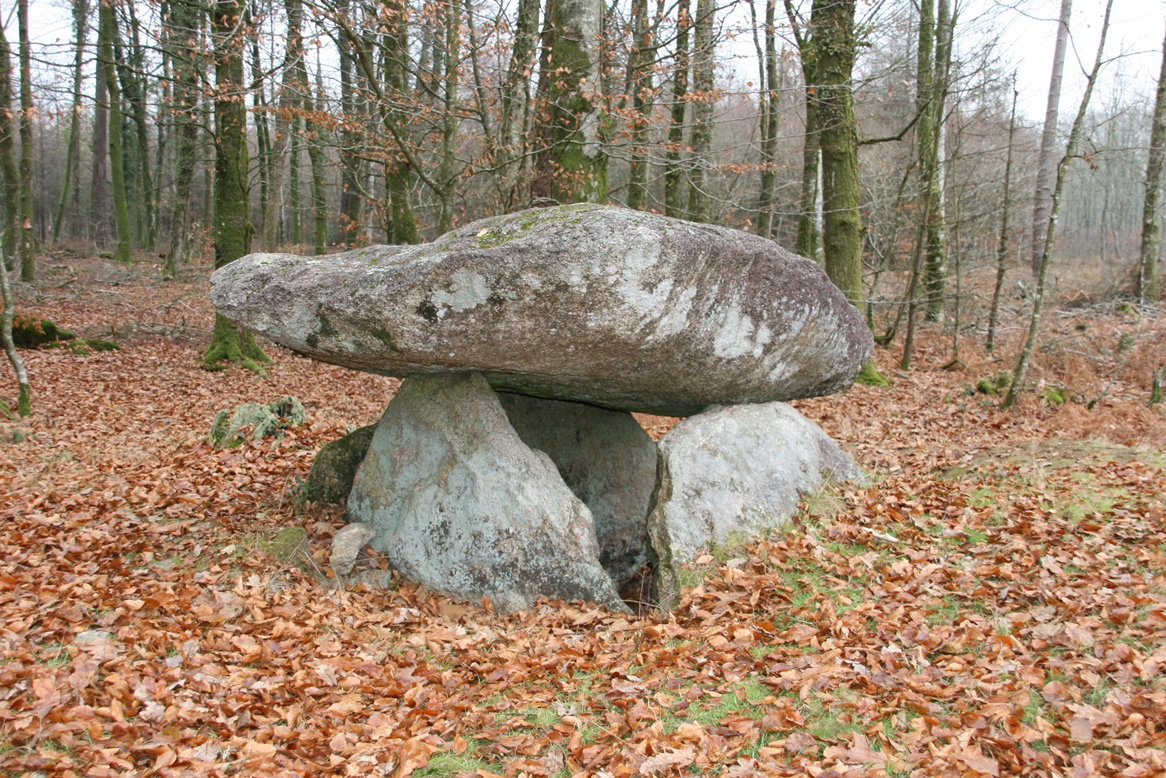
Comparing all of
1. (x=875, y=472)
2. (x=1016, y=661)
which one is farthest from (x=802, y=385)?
(x=1016, y=661)

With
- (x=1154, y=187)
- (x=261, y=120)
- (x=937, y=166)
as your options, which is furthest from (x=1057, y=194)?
(x=261, y=120)

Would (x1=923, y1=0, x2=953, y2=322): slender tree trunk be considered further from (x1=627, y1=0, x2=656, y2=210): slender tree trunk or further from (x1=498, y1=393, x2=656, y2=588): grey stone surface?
(x1=498, y1=393, x2=656, y2=588): grey stone surface

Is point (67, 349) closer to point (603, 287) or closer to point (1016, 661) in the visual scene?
point (603, 287)

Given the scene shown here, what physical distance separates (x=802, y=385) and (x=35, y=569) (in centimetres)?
593

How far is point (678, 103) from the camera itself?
1130 cm

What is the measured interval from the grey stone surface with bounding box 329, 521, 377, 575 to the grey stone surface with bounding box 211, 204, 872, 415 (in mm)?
1209

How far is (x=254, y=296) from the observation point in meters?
5.18

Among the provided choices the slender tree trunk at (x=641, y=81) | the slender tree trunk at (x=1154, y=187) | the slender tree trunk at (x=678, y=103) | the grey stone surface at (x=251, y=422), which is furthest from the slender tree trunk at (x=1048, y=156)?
the grey stone surface at (x=251, y=422)

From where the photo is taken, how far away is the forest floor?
131 inches

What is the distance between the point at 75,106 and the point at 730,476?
543 inches

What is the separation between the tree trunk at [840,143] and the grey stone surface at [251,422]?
8178 millimetres

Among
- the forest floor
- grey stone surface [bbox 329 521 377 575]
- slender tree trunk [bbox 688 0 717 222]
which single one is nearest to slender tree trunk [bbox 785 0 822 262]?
slender tree trunk [bbox 688 0 717 222]

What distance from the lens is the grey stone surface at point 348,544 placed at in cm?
538

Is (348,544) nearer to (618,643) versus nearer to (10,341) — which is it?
(618,643)
